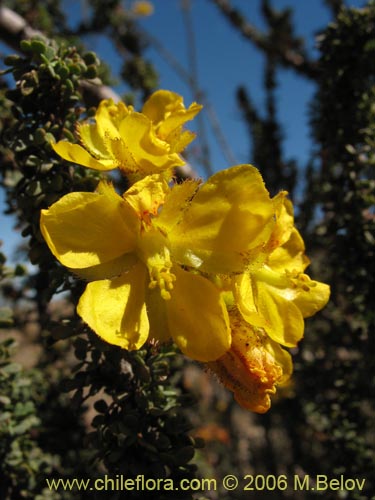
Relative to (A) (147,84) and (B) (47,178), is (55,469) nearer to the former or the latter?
(B) (47,178)

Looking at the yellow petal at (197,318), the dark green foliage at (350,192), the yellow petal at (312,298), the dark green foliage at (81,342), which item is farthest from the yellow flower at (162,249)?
the dark green foliage at (350,192)

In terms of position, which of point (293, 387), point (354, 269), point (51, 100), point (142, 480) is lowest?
point (293, 387)

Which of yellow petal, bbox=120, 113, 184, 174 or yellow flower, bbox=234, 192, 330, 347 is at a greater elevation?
yellow petal, bbox=120, 113, 184, 174

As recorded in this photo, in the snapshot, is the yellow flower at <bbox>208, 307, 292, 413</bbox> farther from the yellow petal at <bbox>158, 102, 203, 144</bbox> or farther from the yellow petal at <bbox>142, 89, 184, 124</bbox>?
the yellow petal at <bbox>142, 89, 184, 124</bbox>

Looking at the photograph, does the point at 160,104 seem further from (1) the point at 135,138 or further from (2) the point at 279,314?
(2) the point at 279,314

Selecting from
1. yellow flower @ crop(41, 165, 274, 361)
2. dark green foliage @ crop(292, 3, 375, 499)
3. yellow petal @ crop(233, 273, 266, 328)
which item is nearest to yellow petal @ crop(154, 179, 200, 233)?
yellow flower @ crop(41, 165, 274, 361)

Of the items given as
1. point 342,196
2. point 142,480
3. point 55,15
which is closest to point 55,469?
point 142,480

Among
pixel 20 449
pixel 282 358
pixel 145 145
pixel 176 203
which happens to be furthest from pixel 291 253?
pixel 20 449

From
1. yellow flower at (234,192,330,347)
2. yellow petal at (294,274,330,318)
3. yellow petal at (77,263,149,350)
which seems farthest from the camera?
yellow petal at (294,274,330,318)
